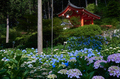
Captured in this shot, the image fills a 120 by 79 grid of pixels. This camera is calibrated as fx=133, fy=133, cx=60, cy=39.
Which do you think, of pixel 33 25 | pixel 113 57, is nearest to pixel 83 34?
pixel 33 25

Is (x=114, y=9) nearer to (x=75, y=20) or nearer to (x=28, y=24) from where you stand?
(x=75, y=20)

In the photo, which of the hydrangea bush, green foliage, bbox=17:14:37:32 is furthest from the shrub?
green foliage, bbox=17:14:37:32

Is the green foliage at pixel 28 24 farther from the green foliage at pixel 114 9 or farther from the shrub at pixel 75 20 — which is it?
the green foliage at pixel 114 9

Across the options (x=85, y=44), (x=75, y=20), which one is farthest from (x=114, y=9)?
(x=85, y=44)

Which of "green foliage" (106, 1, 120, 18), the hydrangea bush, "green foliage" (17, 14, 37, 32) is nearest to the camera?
the hydrangea bush

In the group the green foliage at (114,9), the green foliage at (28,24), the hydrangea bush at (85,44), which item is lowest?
the hydrangea bush at (85,44)

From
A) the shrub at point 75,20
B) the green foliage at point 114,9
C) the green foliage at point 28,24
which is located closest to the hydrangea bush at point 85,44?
the green foliage at point 28,24

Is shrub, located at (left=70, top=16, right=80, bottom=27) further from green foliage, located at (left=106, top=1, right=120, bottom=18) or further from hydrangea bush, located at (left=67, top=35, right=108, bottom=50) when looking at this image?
green foliage, located at (left=106, top=1, right=120, bottom=18)

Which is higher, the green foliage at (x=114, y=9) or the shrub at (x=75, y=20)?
the green foliage at (x=114, y=9)

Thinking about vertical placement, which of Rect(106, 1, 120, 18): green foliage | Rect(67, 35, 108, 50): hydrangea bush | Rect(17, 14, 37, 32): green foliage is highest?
Rect(106, 1, 120, 18): green foliage

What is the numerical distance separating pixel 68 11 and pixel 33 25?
6.70 meters

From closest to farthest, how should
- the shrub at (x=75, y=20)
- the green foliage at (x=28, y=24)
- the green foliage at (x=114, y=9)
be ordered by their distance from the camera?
the green foliage at (x=28, y=24) → the shrub at (x=75, y=20) → the green foliage at (x=114, y=9)

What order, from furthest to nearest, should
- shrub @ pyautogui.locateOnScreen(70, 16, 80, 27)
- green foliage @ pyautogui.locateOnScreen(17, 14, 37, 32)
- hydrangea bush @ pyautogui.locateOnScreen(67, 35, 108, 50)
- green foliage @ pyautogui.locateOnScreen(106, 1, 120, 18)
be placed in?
green foliage @ pyautogui.locateOnScreen(106, 1, 120, 18)
shrub @ pyautogui.locateOnScreen(70, 16, 80, 27)
green foliage @ pyautogui.locateOnScreen(17, 14, 37, 32)
hydrangea bush @ pyautogui.locateOnScreen(67, 35, 108, 50)

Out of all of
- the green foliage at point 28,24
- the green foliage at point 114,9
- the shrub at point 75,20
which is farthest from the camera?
the green foliage at point 114,9
